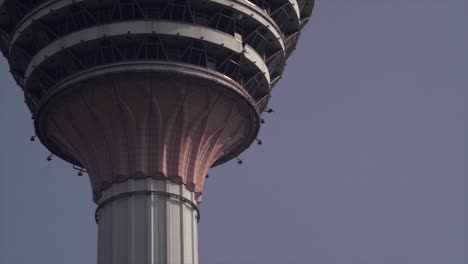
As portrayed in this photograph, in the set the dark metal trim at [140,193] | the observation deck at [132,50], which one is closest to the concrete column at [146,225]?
the dark metal trim at [140,193]

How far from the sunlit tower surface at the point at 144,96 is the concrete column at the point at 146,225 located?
0.06m

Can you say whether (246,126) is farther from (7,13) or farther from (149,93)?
(7,13)

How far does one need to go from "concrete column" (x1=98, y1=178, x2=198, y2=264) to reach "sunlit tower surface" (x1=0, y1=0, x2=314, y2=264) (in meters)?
0.06

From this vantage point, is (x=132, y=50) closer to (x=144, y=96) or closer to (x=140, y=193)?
(x=144, y=96)

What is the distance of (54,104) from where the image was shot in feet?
313

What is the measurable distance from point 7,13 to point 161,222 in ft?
53.4

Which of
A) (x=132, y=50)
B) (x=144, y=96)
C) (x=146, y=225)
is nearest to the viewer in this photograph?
(x=146, y=225)

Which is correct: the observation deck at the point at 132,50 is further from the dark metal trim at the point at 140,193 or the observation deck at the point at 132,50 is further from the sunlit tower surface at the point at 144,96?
the dark metal trim at the point at 140,193

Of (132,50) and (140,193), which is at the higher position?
(132,50)

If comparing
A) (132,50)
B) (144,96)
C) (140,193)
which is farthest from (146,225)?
(132,50)

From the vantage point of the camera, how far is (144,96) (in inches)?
3720

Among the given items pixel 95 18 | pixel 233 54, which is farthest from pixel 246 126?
pixel 95 18

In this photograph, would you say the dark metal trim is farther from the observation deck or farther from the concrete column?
the observation deck

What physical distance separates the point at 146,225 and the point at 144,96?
24.5ft
